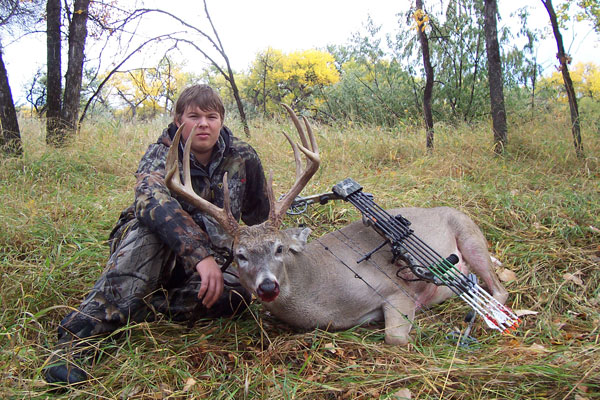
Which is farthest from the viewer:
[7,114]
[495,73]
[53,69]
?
[53,69]

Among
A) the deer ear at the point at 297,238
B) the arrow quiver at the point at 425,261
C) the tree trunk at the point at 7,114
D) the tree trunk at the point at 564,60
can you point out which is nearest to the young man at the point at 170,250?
the deer ear at the point at 297,238

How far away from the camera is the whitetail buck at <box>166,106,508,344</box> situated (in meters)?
2.75

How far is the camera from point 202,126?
3.13m

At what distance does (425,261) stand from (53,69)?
7241mm

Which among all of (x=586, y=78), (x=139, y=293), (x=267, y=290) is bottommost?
(x=139, y=293)

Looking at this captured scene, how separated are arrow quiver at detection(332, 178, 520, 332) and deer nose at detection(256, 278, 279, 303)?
0.87 m

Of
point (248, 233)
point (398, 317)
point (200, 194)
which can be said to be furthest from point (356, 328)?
point (200, 194)

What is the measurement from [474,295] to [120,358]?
2128mm

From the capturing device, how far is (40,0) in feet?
28.1

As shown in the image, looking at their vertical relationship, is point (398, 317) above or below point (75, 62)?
below

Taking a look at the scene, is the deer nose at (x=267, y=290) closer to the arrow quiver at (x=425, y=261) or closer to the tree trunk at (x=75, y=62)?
the arrow quiver at (x=425, y=261)

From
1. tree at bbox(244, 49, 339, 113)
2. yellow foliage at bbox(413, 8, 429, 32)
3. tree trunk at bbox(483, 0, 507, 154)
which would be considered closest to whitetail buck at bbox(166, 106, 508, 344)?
tree trunk at bbox(483, 0, 507, 154)

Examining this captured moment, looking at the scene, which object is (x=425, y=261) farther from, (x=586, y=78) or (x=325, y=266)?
(x=586, y=78)

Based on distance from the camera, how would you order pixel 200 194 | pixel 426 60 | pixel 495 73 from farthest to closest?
pixel 426 60, pixel 495 73, pixel 200 194
